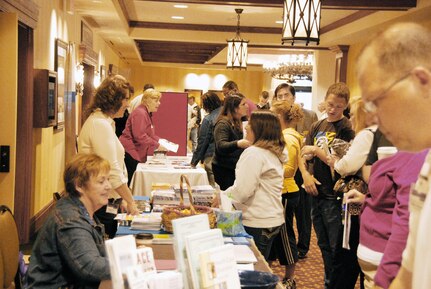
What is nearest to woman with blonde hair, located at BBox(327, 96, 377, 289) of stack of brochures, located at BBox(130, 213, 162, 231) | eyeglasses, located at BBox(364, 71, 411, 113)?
stack of brochures, located at BBox(130, 213, 162, 231)

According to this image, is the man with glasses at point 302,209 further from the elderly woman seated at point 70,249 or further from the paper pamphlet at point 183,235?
the paper pamphlet at point 183,235

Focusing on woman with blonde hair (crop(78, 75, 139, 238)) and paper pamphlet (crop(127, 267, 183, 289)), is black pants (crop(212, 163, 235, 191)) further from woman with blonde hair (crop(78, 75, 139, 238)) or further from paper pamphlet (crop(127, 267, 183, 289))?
paper pamphlet (crop(127, 267, 183, 289))

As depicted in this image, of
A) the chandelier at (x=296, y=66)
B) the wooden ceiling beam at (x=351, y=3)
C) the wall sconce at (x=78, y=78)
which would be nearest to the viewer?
the wooden ceiling beam at (x=351, y=3)

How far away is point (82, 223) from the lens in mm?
2686

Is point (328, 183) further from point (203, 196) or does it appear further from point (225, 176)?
point (225, 176)

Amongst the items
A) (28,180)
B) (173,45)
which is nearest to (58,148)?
(28,180)

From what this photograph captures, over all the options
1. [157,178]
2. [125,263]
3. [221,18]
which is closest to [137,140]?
[157,178]

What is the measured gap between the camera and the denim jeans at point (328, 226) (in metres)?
4.20

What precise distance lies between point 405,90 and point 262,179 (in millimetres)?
2754

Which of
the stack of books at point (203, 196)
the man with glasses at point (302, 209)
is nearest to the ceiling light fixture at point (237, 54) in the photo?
the man with glasses at point (302, 209)

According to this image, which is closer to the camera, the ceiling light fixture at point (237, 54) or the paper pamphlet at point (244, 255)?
the paper pamphlet at point (244, 255)

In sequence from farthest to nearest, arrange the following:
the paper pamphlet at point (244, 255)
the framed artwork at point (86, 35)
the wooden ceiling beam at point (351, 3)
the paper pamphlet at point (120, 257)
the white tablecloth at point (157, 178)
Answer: the framed artwork at point (86, 35) → the wooden ceiling beam at point (351, 3) → the white tablecloth at point (157, 178) → the paper pamphlet at point (244, 255) → the paper pamphlet at point (120, 257)

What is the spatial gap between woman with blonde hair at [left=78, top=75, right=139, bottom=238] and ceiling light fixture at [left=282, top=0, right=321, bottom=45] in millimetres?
1285

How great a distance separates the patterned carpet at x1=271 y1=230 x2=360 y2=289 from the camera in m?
5.25
